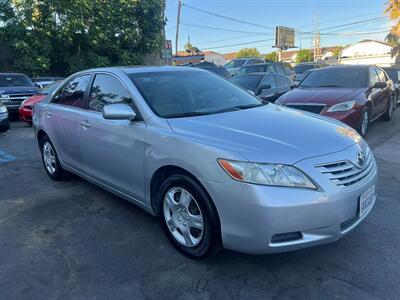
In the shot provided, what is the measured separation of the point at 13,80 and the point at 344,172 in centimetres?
1280

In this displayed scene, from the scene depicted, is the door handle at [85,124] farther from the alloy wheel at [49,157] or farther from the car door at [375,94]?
the car door at [375,94]

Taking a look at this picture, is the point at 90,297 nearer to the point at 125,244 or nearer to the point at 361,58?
the point at 125,244

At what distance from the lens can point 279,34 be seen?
5575cm

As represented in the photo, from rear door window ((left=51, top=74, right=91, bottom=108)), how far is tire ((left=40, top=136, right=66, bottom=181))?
0.64m

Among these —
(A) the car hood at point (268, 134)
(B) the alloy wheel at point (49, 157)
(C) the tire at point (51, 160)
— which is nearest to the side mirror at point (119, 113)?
(A) the car hood at point (268, 134)

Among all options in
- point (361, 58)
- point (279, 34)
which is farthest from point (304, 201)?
point (279, 34)

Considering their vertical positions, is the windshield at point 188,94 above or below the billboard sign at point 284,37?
below

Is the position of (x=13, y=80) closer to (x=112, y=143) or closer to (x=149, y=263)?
(x=112, y=143)

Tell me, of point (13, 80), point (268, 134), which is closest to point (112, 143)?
point (268, 134)

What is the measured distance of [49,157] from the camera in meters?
5.24

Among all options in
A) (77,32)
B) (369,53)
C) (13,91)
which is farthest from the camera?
(369,53)

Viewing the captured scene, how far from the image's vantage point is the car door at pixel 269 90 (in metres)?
9.67

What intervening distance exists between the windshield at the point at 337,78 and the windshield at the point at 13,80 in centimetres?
973

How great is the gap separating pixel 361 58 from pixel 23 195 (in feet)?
101
